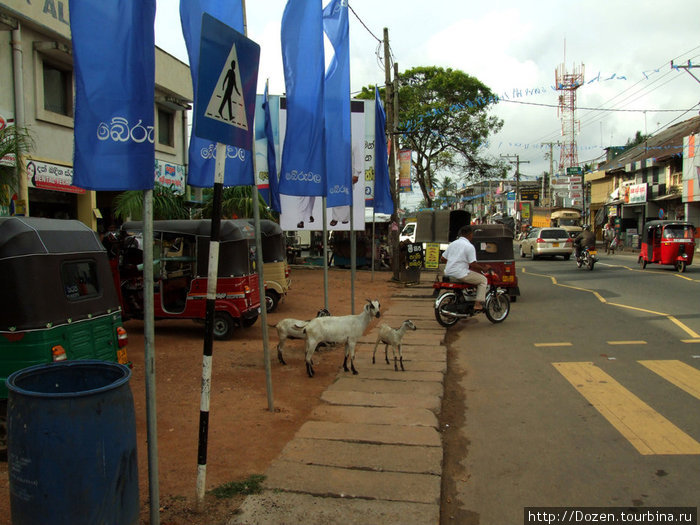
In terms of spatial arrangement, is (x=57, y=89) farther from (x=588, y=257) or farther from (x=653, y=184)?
(x=653, y=184)

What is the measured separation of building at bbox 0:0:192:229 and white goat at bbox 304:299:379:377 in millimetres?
8145

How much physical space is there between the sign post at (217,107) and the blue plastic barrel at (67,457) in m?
0.70

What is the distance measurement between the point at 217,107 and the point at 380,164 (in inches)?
390

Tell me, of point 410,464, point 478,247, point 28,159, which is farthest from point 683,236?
point 28,159

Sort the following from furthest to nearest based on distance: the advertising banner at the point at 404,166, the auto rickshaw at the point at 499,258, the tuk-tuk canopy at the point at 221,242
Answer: the advertising banner at the point at 404,166 < the auto rickshaw at the point at 499,258 < the tuk-tuk canopy at the point at 221,242

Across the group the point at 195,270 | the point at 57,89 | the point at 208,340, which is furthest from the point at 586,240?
the point at 208,340

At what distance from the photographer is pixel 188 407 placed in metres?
5.83

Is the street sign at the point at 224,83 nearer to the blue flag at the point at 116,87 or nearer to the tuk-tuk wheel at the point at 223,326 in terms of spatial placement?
the blue flag at the point at 116,87

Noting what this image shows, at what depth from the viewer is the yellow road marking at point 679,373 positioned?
6.41 m

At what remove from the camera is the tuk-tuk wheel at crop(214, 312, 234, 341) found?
30.9 feet

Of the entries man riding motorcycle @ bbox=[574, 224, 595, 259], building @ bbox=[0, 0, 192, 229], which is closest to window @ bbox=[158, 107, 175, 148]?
building @ bbox=[0, 0, 192, 229]

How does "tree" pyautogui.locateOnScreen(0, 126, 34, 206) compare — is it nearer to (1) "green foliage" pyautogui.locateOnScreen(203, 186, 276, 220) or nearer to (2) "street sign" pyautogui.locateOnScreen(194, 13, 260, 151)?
(2) "street sign" pyautogui.locateOnScreen(194, 13, 260, 151)

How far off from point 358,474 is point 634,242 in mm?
39240

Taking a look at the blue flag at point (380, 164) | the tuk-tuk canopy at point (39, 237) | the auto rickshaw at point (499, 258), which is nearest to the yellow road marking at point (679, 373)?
the auto rickshaw at point (499, 258)
